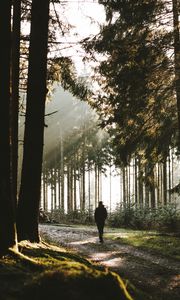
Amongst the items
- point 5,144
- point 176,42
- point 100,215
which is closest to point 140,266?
point 5,144

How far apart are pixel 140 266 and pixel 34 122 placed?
4696 mm

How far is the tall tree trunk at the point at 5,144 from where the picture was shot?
20.9 feet

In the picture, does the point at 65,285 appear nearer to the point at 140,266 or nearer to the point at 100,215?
the point at 140,266

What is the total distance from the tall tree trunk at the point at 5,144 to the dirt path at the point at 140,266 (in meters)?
2.11

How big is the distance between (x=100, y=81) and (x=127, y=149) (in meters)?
2.94

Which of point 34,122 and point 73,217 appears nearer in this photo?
point 34,122

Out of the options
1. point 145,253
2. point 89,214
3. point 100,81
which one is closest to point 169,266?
point 145,253

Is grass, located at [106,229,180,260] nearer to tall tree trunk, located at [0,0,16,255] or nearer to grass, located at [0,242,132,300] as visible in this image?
tall tree trunk, located at [0,0,16,255]

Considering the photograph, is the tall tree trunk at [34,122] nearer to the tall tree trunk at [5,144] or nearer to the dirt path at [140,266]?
the dirt path at [140,266]

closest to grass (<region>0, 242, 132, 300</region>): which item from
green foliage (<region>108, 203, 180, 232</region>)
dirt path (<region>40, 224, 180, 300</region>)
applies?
dirt path (<region>40, 224, 180, 300</region>)

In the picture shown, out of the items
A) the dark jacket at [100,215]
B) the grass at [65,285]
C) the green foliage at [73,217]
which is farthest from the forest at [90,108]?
the green foliage at [73,217]

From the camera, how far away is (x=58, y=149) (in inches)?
1784

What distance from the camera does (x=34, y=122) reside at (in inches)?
368

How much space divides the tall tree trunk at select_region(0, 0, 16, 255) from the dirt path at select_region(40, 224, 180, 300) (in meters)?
2.11
